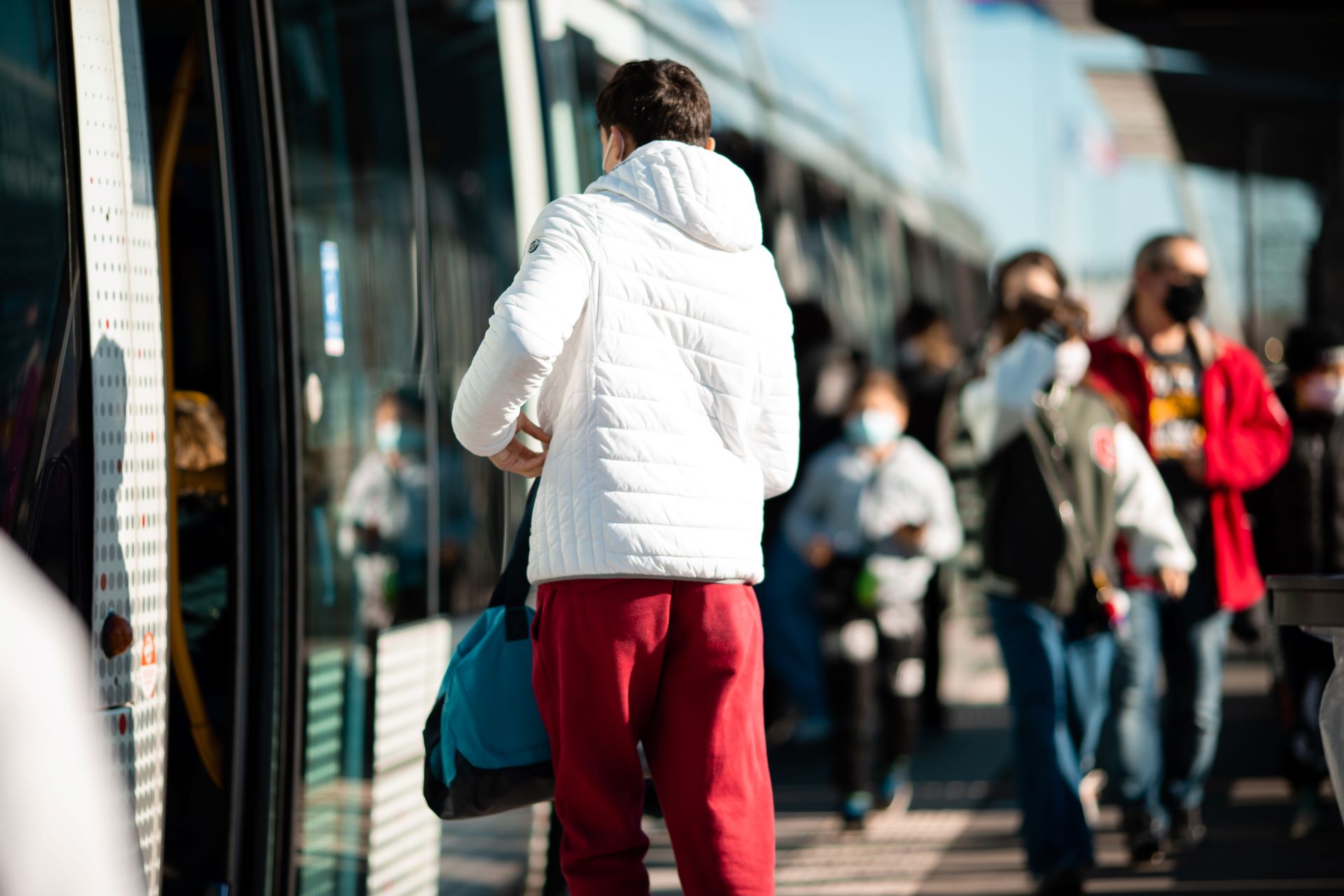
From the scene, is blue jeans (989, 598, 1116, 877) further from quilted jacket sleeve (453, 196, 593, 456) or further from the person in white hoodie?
quilted jacket sleeve (453, 196, 593, 456)

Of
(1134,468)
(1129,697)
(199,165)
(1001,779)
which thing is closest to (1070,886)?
(1129,697)

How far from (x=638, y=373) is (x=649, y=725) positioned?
619 mm

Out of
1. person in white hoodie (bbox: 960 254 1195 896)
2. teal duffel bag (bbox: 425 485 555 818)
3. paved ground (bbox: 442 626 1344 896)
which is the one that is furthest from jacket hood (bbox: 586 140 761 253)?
person in white hoodie (bbox: 960 254 1195 896)

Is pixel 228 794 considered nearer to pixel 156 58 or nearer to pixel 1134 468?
pixel 156 58

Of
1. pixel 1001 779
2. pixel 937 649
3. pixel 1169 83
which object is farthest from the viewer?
pixel 1169 83

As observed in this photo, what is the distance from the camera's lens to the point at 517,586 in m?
3.16

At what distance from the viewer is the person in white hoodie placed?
16.7 feet

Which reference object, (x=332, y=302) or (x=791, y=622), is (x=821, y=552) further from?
(x=332, y=302)

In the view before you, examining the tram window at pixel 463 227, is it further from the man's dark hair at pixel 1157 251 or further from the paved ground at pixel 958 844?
the man's dark hair at pixel 1157 251

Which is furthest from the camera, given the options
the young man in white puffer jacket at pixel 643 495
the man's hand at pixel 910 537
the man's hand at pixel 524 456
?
the man's hand at pixel 910 537

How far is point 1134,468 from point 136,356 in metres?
3.28

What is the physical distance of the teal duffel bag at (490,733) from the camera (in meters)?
3.01

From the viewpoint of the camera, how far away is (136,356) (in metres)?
3.14

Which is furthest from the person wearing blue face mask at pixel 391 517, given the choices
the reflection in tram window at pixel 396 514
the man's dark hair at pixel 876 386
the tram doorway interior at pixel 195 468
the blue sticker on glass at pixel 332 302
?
the man's dark hair at pixel 876 386
